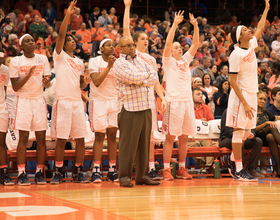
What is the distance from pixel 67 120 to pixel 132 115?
1121 millimetres

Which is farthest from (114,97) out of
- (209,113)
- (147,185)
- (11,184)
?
(209,113)

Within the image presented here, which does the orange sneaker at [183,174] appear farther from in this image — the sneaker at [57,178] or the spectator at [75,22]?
the spectator at [75,22]

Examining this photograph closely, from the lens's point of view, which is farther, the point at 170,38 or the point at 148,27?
the point at 148,27

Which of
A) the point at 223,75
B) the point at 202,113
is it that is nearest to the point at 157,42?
the point at 223,75

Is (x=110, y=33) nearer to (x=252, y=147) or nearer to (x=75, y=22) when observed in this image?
(x=75, y=22)

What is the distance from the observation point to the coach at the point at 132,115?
16.8 ft

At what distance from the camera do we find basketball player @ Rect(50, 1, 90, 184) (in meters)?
5.75

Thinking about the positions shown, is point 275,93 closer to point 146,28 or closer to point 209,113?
point 209,113

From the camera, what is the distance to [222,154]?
6828mm

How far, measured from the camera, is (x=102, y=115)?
589 cm

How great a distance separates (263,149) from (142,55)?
8.94 ft

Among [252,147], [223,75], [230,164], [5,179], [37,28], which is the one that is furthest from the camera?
[37,28]

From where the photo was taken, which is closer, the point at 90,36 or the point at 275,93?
the point at 275,93

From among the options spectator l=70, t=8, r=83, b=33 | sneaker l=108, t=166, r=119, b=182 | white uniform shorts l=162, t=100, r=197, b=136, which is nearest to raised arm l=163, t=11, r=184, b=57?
white uniform shorts l=162, t=100, r=197, b=136
